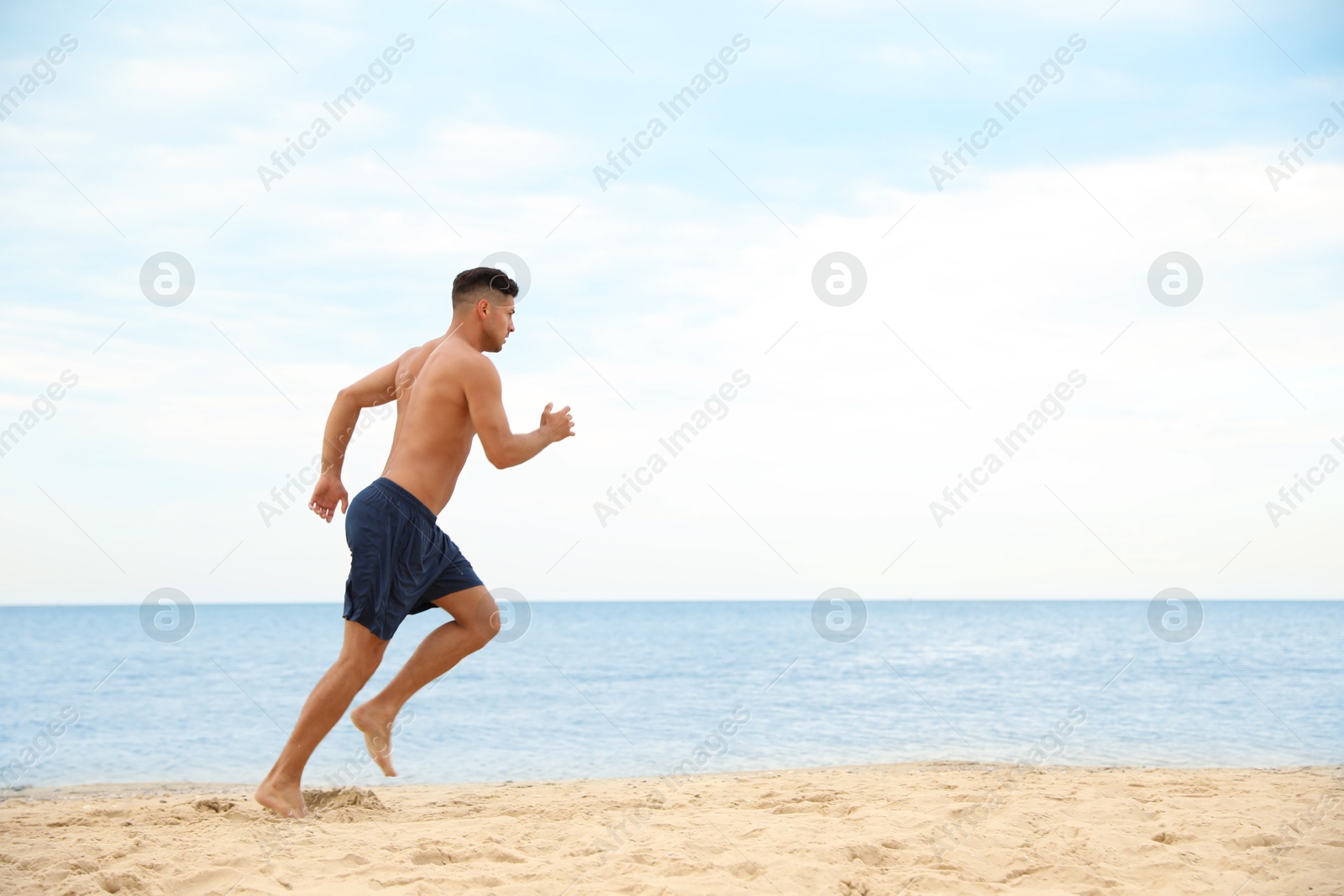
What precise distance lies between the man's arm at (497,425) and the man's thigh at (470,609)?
2.17ft

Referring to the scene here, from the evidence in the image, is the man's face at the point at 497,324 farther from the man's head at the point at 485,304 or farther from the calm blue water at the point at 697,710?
the calm blue water at the point at 697,710

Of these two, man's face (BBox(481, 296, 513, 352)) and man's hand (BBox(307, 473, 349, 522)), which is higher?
man's face (BBox(481, 296, 513, 352))

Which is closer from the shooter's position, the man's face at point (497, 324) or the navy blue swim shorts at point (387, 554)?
the navy blue swim shorts at point (387, 554)

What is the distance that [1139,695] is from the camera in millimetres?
14148

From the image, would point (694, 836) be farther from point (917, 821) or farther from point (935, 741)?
point (935, 741)

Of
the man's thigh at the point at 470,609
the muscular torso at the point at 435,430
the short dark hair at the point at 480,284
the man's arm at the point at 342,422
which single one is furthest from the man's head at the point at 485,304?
the man's thigh at the point at 470,609

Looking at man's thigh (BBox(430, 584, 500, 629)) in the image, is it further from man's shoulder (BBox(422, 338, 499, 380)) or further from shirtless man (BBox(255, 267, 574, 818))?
man's shoulder (BBox(422, 338, 499, 380))

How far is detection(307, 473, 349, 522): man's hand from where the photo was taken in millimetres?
4121

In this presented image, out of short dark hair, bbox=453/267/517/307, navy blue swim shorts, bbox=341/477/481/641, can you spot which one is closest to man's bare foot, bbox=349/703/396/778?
navy blue swim shorts, bbox=341/477/481/641

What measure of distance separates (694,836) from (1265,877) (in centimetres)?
187

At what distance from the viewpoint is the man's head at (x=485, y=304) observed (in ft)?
13.1

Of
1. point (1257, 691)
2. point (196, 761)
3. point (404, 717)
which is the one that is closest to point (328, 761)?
point (196, 761)

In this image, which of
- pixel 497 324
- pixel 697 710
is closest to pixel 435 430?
pixel 497 324

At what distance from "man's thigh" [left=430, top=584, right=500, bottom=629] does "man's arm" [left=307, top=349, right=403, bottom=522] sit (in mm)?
693
